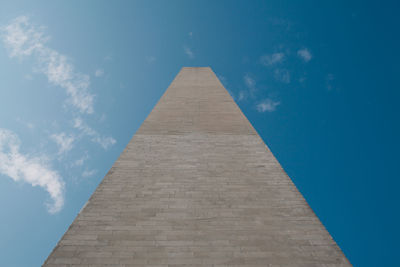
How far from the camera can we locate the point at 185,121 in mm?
9008

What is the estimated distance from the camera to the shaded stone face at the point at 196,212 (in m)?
4.52

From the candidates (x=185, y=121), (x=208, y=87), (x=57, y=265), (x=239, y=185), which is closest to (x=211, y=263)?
(x=239, y=185)

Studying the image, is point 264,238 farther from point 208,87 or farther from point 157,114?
point 208,87

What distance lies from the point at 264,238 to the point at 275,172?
2284 mm

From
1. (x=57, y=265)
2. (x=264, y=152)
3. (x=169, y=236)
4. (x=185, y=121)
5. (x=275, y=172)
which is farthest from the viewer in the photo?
(x=185, y=121)

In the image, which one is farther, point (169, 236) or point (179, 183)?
point (179, 183)

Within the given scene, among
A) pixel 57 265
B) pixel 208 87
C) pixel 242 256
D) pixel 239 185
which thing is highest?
pixel 208 87

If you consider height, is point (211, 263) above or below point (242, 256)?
below

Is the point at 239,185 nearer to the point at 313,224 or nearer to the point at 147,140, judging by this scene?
the point at 313,224

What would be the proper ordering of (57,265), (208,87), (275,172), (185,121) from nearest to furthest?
(57,265), (275,172), (185,121), (208,87)

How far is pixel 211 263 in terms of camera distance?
14.4 ft

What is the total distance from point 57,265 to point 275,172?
5639 millimetres

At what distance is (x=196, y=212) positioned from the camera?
539 centimetres

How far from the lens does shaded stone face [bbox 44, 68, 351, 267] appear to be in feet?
14.8
